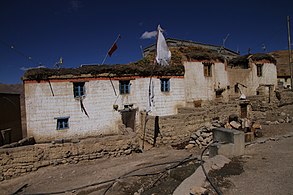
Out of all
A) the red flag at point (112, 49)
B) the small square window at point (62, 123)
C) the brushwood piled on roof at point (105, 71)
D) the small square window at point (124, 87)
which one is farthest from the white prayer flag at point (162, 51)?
the small square window at point (62, 123)

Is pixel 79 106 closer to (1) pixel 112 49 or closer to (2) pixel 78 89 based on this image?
(2) pixel 78 89

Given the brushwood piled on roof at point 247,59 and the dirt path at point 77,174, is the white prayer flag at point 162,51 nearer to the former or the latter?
the dirt path at point 77,174

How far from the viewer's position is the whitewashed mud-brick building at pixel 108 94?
13.3 metres

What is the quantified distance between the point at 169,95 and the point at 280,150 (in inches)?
417

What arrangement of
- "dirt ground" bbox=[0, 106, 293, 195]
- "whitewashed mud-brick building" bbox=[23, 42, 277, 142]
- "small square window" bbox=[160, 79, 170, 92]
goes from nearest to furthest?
"dirt ground" bbox=[0, 106, 293, 195], "whitewashed mud-brick building" bbox=[23, 42, 277, 142], "small square window" bbox=[160, 79, 170, 92]

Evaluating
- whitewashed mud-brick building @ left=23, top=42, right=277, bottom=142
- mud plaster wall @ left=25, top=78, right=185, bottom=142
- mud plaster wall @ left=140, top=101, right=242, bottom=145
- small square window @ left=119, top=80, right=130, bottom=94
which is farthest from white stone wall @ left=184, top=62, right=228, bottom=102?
small square window @ left=119, top=80, right=130, bottom=94

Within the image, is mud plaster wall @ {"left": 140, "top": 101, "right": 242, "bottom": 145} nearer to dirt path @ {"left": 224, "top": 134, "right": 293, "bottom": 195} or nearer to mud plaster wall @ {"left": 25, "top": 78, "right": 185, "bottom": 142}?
mud plaster wall @ {"left": 25, "top": 78, "right": 185, "bottom": 142}

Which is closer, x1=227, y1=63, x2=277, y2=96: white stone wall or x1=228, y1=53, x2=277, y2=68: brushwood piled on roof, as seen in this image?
x1=227, y1=63, x2=277, y2=96: white stone wall

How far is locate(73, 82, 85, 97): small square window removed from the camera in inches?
552

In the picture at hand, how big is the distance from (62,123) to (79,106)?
67.8 inches

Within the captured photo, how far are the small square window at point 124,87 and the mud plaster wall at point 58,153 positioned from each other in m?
6.02

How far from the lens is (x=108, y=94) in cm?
1475

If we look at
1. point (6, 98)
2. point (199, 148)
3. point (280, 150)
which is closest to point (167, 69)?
point (199, 148)

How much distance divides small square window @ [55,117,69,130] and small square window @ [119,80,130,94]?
15.4 ft
